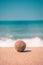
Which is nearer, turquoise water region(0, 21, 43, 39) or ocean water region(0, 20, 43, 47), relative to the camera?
ocean water region(0, 20, 43, 47)

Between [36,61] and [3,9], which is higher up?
[3,9]

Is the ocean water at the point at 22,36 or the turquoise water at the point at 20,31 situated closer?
the ocean water at the point at 22,36

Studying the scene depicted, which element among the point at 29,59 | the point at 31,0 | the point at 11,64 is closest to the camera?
the point at 11,64

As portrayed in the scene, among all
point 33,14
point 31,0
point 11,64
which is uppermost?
point 31,0

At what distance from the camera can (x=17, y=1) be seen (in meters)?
6.79

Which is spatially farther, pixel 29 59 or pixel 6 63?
pixel 29 59

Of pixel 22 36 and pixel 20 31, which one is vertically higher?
pixel 20 31

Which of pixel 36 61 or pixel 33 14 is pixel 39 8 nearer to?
pixel 33 14

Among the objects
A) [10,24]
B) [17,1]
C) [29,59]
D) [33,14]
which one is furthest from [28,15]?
[29,59]

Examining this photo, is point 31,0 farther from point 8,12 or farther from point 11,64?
point 11,64

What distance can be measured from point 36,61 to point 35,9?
477 centimetres

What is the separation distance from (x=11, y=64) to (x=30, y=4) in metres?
4.37

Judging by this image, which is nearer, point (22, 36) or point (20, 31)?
point (22, 36)

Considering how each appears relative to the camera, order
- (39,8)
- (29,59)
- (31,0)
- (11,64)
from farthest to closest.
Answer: (39,8), (31,0), (29,59), (11,64)
